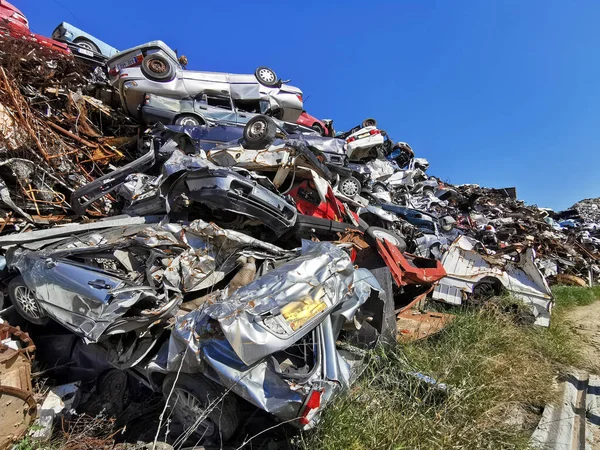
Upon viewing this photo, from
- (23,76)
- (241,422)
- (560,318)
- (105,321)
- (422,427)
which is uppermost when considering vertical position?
(23,76)

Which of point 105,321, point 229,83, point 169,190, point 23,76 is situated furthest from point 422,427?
point 23,76

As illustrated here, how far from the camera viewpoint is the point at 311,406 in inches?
96.9

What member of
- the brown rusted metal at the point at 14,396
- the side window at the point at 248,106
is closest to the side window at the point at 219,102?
the side window at the point at 248,106

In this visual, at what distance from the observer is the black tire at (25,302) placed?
3.92 metres

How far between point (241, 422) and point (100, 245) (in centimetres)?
233

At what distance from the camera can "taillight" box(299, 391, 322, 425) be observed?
244 centimetres

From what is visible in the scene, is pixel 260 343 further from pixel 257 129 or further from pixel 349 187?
pixel 349 187

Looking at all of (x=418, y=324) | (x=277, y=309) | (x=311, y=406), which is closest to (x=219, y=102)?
(x=418, y=324)

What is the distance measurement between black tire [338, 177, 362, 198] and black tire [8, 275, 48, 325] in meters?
6.29

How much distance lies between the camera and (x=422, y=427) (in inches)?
110

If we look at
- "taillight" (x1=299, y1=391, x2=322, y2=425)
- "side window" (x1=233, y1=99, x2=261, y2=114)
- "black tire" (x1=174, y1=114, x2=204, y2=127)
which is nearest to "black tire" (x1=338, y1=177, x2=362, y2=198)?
"side window" (x1=233, y1=99, x2=261, y2=114)

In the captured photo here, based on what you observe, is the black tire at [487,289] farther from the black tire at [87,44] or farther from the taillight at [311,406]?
the black tire at [87,44]

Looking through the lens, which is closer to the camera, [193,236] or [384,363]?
[384,363]

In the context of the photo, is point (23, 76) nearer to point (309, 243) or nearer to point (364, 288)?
point (309, 243)
